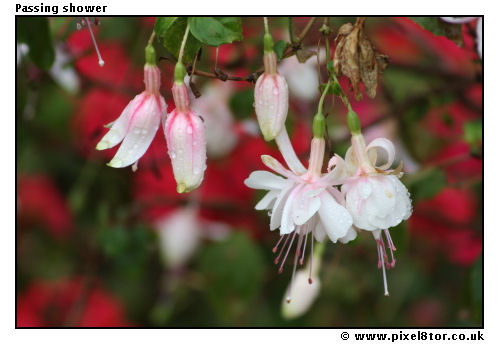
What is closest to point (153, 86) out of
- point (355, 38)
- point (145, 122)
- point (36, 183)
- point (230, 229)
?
point (145, 122)

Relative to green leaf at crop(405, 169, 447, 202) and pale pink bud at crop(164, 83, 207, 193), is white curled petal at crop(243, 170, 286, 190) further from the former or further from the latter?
green leaf at crop(405, 169, 447, 202)

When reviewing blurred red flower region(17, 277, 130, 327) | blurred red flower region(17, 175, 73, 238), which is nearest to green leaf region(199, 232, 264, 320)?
blurred red flower region(17, 277, 130, 327)

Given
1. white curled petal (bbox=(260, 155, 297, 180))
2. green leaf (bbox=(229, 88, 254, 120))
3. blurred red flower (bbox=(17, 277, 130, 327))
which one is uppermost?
green leaf (bbox=(229, 88, 254, 120))

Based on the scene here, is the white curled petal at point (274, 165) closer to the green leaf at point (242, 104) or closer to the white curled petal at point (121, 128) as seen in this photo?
the white curled petal at point (121, 128)

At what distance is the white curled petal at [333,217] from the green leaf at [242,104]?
31cm

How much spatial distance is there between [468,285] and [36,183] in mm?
903

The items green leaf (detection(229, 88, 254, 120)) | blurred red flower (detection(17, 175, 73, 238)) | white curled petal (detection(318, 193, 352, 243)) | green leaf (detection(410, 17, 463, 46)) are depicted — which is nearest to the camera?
white curled petal (detection(318, 193, 352, 243))

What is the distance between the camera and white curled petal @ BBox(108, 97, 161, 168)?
0.58 meters

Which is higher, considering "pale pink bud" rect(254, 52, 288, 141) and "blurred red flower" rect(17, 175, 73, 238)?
"pale pink bud" rect(254, 52, 288, 141)

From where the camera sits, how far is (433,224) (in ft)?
4.06

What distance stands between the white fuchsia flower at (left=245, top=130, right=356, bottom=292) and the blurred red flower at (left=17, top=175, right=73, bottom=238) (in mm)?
896

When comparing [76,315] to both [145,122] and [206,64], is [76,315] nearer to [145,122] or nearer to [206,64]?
[206,64]

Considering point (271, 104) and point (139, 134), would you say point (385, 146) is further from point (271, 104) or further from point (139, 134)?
point (139, 134)

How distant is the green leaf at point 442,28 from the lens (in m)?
0.64
